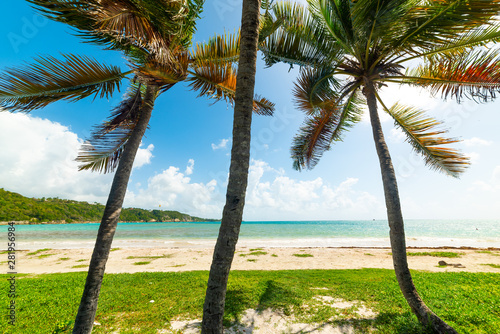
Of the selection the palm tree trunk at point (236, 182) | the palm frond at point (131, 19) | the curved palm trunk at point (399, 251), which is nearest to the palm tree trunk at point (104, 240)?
the palm frond at point (131, 19)

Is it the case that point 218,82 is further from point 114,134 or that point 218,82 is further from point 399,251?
point 399,251

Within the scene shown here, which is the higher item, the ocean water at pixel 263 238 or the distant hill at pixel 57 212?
the distant hill at pixel 57 212

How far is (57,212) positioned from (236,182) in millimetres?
61013

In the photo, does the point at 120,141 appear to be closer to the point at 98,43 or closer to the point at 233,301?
the point at 98,43

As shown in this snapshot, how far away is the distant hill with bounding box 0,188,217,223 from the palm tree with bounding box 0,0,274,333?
4202 mm

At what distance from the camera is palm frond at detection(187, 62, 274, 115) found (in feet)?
14.6

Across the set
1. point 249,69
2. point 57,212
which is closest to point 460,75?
point 249,69

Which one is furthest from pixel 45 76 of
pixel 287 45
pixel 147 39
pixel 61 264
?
pixel 61 264

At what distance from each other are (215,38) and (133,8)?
172 centimetres

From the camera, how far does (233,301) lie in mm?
5836

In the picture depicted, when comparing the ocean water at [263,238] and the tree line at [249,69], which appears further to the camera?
the ocean water at [263,238]

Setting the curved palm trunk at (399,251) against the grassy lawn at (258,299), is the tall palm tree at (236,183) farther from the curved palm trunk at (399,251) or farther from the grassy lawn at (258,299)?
the curved palm trunk at (399,251)

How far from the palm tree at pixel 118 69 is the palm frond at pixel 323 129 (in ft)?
13.1

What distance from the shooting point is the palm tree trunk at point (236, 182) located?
2154 millimetres
